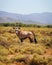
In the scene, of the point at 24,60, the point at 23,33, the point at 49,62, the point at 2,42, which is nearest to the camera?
the point at 49,62

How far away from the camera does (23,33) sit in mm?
20500

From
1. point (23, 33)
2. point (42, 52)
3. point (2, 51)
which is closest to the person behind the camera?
point (2, 51)

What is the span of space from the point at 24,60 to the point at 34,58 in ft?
2.58

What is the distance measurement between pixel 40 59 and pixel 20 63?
138cm

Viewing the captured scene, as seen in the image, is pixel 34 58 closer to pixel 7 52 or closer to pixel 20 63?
pixel 20 63

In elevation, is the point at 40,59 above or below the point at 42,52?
above

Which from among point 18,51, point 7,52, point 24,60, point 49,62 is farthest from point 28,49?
point 49,62

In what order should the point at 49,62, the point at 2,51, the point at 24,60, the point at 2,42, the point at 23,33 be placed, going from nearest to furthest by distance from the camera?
the point at 49,62, the point at 24,60, the point at 2,51, the point at 2,42, the point at 23,33

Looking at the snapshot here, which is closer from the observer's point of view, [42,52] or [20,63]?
[20,63]

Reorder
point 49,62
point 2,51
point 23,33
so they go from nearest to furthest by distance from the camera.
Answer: point 49,62 → point 2,51 → point 23,33

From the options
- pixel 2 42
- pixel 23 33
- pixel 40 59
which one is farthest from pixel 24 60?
pixel 23 33

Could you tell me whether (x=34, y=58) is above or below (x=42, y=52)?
above

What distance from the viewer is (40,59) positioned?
12.2 meters

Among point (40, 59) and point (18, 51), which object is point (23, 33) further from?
point (40, 59)
